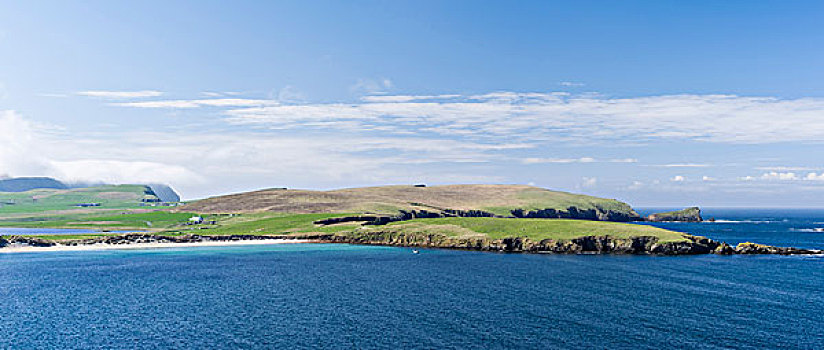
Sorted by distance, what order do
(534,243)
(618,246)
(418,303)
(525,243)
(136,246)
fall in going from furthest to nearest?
1. (136,246)
2. (525,243)
3. (534,243)
4. (618,246)
5. (418,303)

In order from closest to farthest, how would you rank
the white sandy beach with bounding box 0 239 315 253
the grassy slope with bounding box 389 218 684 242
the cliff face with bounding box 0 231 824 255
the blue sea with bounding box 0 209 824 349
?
the blue sea with bounding box 0 209 824 349 < the cliff face with bounding box 0 231 824 255 < the grassy slope with bounding box 389 218 684 242 < the white sandy beach with bounding box 0 239 315 253

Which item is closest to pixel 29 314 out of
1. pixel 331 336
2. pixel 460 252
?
pixel 331 336

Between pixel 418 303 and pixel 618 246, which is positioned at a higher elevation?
pixel 618 246

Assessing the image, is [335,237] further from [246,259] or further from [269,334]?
[269,334]

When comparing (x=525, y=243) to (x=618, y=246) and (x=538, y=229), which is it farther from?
(x=618, y=246)

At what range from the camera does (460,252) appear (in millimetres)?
153875

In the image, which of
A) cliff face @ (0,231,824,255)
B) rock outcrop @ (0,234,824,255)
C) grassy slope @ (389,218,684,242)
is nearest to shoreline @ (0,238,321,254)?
rock outcrop @ (0,234,824,255)

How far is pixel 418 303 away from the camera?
81.2 meters

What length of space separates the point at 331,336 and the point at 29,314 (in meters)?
46.2

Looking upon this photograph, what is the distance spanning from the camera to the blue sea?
6306 cm

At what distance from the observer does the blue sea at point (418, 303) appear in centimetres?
6306

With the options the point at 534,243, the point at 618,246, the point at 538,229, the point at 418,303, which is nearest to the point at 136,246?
the point at 534,243

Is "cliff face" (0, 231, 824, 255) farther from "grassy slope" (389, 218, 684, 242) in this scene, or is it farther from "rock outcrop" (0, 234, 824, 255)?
"grassy slope" (389, 218, 684, 242)

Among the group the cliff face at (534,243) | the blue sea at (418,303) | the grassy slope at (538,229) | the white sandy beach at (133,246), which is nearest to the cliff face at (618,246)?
the cliff face at (534,243)
